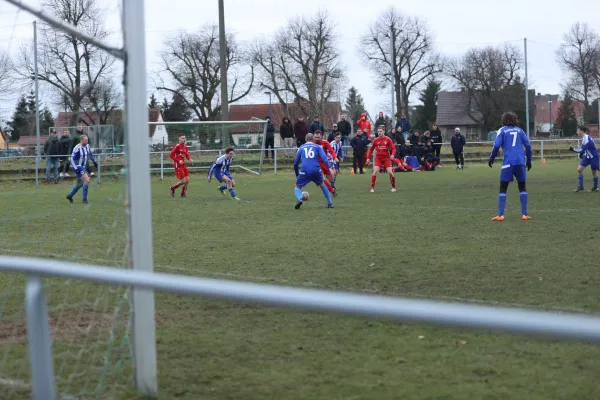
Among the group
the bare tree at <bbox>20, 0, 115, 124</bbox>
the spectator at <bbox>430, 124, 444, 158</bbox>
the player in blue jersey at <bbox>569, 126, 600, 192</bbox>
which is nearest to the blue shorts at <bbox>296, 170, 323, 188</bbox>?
the player in blue jersey at <bbox>569, 126, 600, 192</bbox>

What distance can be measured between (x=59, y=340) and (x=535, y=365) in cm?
309

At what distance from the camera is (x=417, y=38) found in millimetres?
69375

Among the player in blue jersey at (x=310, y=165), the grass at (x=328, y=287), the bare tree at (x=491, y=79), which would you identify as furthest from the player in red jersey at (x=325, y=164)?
the bare tree at (x=491, y=79)

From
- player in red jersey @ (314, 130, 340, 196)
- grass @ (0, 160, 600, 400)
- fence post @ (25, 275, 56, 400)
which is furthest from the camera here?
player in red jersey @ (314, 130, 340, 196)

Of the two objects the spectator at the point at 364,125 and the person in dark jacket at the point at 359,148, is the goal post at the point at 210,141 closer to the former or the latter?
the person in dark jacket at the point at 359,148

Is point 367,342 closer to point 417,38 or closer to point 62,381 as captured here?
point 62,381

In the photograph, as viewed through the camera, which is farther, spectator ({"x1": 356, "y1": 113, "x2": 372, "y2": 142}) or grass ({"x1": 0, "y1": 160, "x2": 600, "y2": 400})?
spectator ({"x1": 356, "y1": 113, "x2": 372, "y2": 142})

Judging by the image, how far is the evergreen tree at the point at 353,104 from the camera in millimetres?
88438

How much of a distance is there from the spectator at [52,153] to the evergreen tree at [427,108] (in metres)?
62.8

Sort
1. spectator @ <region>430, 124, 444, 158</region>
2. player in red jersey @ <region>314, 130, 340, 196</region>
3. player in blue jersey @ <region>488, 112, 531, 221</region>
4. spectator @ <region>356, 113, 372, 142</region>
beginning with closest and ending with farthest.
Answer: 1. player in blue jersey @ <region>488, 112, 531, 221</region>
2. player in red jersey @ <region>314, 130, 340, 196</region>
3. spectator @ <region>356, 113, 372, 142</region>
4. spectator @ <region>430, 124, 444, 158</region>

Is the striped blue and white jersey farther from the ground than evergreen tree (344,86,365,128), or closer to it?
closer to it

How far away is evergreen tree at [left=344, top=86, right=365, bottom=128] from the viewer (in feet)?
290

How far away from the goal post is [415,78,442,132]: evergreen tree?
47.5m

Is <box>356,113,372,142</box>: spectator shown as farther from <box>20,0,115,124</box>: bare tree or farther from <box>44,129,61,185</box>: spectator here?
<box>20,0,115,124</box>: bare tree
